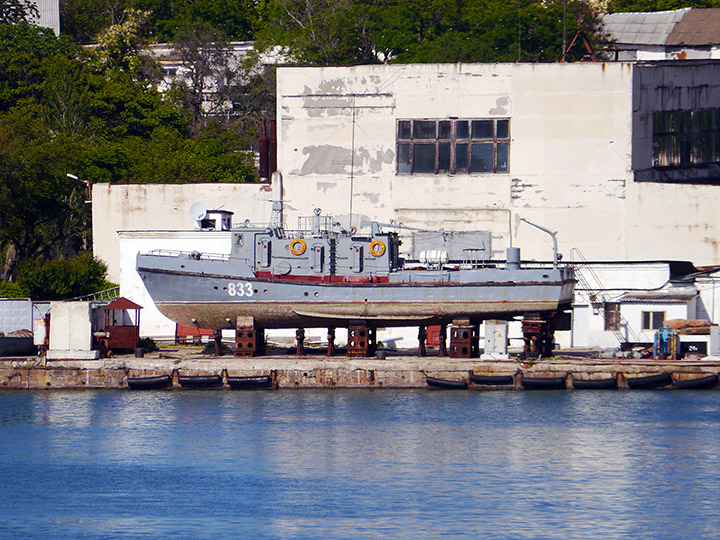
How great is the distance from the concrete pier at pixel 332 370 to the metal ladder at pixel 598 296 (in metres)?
4.87

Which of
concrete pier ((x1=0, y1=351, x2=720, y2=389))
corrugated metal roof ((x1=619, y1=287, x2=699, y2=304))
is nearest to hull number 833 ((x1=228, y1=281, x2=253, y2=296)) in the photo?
concrete pier ((x1=0, y1=351, x2=720, y2=389))

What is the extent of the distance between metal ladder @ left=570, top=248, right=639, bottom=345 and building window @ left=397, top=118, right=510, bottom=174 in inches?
300

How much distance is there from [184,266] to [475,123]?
17553mm

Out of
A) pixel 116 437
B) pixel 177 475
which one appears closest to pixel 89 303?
pixel 116 437

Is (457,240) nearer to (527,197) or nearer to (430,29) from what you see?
(527,197)

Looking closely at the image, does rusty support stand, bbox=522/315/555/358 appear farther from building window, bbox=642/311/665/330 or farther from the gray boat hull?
building window, bbox=642/311/665/330

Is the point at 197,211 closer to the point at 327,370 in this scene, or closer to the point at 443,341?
the point at 327,370

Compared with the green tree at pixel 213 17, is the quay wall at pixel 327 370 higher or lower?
lower

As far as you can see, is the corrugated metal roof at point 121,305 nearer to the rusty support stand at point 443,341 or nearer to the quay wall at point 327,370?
the quay wall at point 327,370

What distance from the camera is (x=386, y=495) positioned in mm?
31109

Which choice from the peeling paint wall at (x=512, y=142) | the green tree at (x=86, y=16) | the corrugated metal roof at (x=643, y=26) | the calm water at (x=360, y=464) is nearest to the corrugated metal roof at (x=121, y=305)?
the calm water at (x=360, y=464)

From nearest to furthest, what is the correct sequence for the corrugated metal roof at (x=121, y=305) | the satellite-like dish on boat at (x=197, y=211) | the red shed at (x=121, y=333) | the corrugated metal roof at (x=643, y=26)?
the corrugated metal roof at (x=121, y=305)
the red shed at (x=121, y=333)
the satellite-like dish on boat at (x=197, y=211)
the corrugated metal roof at (x=643, y=26)

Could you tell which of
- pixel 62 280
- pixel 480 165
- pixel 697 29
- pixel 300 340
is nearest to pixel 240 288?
pixel 300 340

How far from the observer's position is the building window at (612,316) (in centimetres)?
4960
